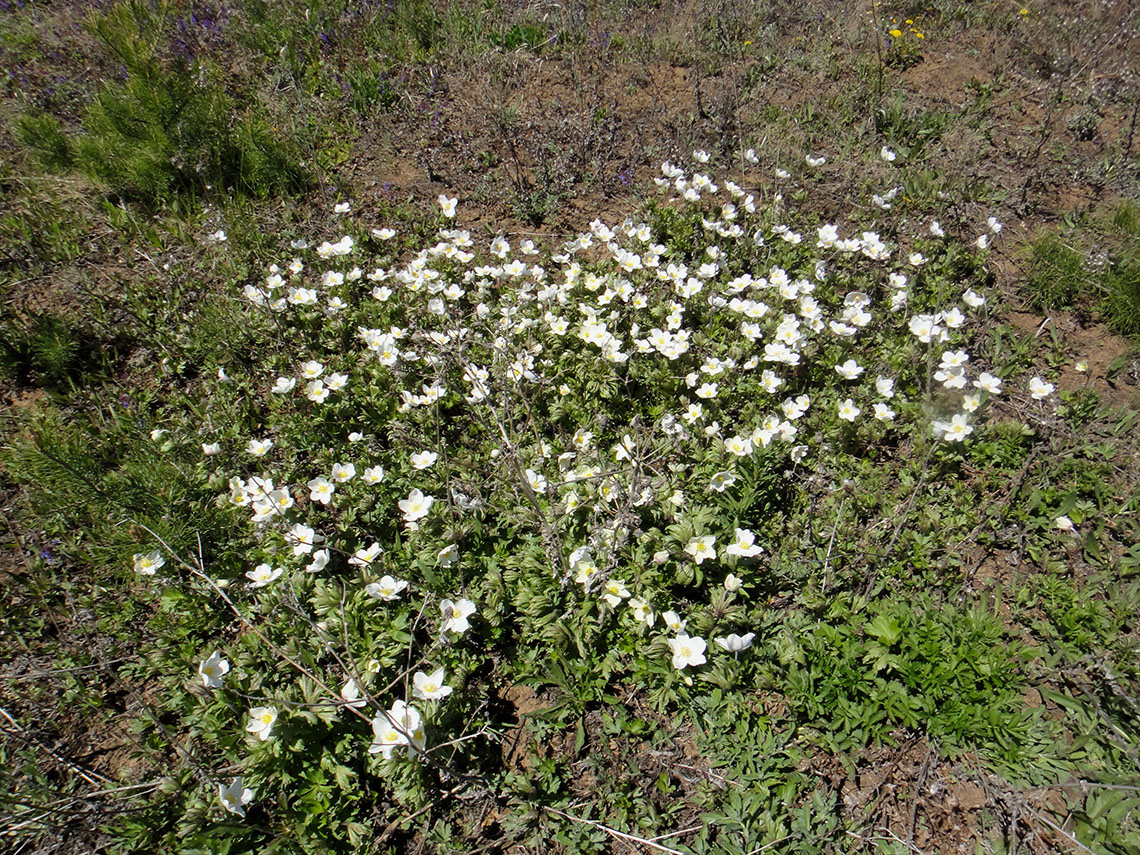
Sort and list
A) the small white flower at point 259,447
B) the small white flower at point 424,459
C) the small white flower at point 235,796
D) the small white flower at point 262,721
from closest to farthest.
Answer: the small white flower at point 235,796 → the small white flower at point 262,721 → the small white flower at point 424,459 → the small white flower at point 259,447

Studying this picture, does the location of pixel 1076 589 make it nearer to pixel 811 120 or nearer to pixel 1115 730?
pixel 1115 730

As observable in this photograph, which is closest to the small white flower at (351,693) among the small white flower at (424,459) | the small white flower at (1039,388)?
the small white flower at (424,459)

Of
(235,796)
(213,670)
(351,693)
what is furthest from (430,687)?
(213,670)

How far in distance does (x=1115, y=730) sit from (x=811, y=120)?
546 cm

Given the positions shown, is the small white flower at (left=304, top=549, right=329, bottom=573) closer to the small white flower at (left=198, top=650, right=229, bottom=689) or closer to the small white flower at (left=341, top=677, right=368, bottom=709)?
the small white flower at (left=198, top=650, right=229, bottom=689)

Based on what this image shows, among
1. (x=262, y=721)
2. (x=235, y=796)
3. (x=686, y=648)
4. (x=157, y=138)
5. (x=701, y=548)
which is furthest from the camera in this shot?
(x=157, y=138)

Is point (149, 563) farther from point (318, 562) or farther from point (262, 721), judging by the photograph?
point (262, 721)

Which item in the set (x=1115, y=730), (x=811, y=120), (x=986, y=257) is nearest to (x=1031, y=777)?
(x=1115, y=730)

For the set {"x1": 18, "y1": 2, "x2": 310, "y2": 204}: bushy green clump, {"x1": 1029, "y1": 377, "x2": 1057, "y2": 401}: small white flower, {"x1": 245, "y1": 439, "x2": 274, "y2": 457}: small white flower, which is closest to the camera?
{"x1": 245, "y1": 439, "x2": 274, "y2": 457}: small white flower

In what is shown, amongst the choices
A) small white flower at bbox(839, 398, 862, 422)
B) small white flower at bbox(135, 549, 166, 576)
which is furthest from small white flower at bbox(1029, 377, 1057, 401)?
small white flower at bbox(135, 549, 166, 576)

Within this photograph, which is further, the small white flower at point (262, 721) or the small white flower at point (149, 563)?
the small white flower at point (149, 563)

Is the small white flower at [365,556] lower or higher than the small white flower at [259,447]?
lower

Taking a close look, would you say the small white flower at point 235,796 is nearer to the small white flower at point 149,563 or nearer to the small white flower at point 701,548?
the small white flower at point 149,563

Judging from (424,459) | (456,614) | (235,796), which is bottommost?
(235,796)
